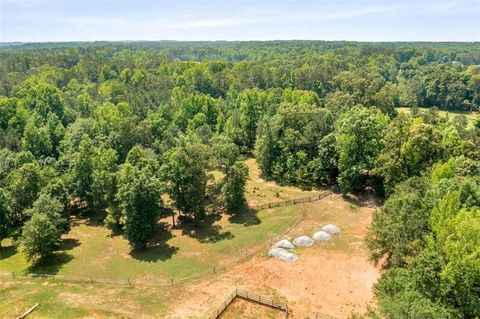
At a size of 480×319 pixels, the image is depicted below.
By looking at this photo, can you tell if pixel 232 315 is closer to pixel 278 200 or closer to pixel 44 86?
pixel 278 200

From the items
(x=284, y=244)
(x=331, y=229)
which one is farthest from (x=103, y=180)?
(x=331, y=229)

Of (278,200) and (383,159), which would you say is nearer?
(383,159)

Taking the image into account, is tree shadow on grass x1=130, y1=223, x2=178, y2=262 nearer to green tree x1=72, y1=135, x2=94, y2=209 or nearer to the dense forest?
the dense forest

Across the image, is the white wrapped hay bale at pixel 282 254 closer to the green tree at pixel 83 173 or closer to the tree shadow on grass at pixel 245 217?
the tree shadow on grass at pixel 245 217

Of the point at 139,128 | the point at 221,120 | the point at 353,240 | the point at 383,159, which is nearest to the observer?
the point at 353,240

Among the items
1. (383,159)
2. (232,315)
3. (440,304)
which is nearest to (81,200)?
(232,315)

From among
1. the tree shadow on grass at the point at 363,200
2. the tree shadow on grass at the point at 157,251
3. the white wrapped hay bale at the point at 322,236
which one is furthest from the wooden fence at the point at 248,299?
the tree shadow on grass at the point at 363,200
